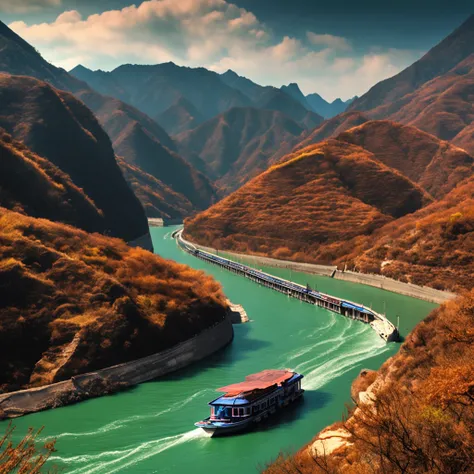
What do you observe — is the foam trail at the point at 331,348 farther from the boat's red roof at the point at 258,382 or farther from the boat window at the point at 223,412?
the boat window at the point at 223,412

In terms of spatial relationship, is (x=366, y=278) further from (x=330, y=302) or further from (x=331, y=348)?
(x=331, y=348)

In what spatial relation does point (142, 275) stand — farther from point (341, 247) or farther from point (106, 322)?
point (341, 247)

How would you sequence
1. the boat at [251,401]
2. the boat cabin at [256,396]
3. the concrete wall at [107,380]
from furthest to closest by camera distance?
the concrete wall at [107,380], the boat cabin at [256,396], the boat at [251,401]

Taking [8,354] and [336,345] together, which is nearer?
[8,354]

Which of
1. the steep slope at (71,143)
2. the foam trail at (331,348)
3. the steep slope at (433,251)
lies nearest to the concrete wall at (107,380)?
the foam trail at (331,348)

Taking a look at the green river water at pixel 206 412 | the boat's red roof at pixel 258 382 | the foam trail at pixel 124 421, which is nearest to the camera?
the green river water at pixel 206 412

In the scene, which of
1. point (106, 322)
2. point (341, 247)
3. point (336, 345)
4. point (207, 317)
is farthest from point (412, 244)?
point (106, 322)
